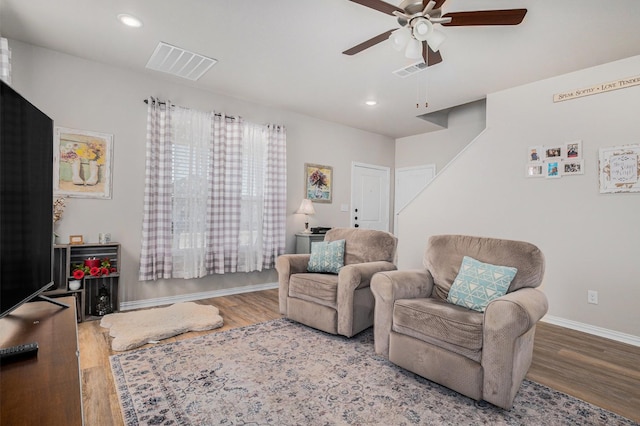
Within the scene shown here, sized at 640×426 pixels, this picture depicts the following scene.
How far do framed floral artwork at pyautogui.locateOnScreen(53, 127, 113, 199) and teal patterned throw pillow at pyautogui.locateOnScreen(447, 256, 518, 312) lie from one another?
359 centimetres

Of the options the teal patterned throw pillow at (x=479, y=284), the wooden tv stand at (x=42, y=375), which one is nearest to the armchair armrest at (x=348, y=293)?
the teal patterned throw pillow at (x=479, y=284)

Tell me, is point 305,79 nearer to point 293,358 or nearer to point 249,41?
point 249,41

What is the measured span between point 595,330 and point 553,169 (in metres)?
1.69

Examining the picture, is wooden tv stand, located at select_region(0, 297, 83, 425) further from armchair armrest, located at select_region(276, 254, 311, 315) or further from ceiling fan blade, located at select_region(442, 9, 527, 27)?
ceiling fan blade, located at select_region(442, 9, 527, 27)

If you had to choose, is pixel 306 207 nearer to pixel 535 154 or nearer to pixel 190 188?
pixel 190 188

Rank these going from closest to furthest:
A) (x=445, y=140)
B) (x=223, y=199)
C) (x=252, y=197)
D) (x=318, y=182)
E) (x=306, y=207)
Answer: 1. (x=223, y=199)
2. (x=252, y=197)
3. (x=306, y=207)
4. (x=318, y=182)
5. (x=445, y=140)

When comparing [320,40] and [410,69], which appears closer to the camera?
[320,40]

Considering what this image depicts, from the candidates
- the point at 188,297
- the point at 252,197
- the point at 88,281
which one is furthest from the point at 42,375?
the point at 252,197

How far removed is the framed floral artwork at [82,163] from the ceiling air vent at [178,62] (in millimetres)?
962

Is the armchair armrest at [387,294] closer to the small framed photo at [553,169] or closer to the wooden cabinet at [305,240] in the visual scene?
the small framed photo at [553,169]

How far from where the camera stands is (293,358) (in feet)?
8.02

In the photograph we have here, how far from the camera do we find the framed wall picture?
9.97ft

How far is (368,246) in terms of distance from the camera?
3.29 meters

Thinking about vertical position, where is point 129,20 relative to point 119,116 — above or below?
above
